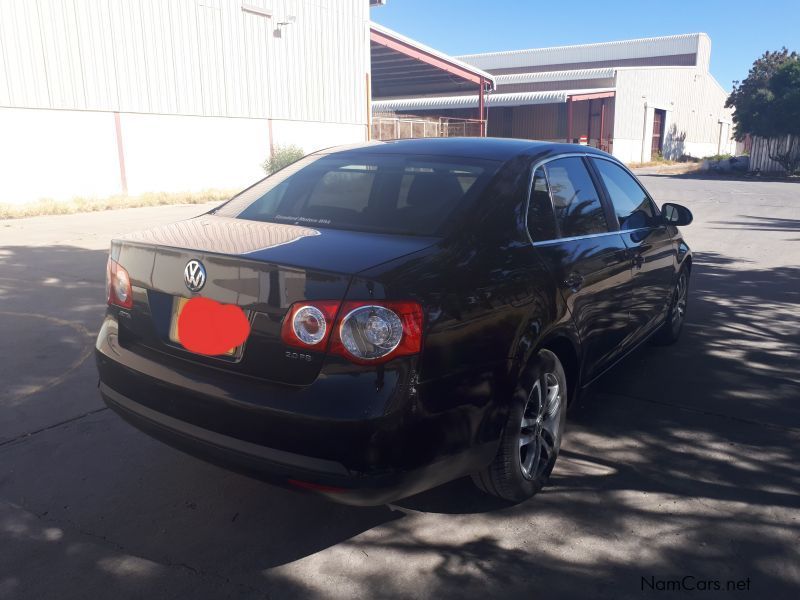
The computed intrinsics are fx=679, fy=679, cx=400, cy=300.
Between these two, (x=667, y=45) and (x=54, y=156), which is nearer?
(x=54, y=156)

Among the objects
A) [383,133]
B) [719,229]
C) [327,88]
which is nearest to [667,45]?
[383,133]

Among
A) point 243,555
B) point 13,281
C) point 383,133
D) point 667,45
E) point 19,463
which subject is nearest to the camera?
point 243,555

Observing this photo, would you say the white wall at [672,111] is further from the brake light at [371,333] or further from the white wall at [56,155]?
the brake light at [371,333]

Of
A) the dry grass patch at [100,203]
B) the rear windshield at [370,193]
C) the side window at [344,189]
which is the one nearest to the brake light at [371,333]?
the rear windshield at [370,193]

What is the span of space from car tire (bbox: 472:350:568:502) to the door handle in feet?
1.18

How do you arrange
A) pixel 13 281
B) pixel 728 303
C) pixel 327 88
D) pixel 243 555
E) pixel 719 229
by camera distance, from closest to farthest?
pixel 243 555 → pixel 728 303 → pixel 13 281 → pixel 719 229 → pixel 327 88

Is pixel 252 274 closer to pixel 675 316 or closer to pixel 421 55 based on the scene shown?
pixel 675 316

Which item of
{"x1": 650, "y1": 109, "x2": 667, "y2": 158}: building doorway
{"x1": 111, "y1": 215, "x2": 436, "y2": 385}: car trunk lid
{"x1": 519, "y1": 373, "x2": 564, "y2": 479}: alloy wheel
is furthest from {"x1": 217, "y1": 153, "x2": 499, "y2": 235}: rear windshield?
{"x1": 650, "y1": 109, "x2": 667, "y2": 158}: building doorway

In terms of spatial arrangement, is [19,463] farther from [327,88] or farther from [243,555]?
[327,88]

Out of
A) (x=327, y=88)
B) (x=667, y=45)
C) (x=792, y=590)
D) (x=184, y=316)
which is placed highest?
(x=667, y=45)

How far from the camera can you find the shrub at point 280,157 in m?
22.4

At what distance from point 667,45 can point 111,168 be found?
188 feet

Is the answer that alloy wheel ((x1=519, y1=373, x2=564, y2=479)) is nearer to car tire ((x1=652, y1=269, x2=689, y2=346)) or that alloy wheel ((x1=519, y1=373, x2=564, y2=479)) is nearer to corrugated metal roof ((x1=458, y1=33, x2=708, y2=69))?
car tire ((x1=652, y1=269, x2=689, y2=346))

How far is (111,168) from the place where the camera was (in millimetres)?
18672
